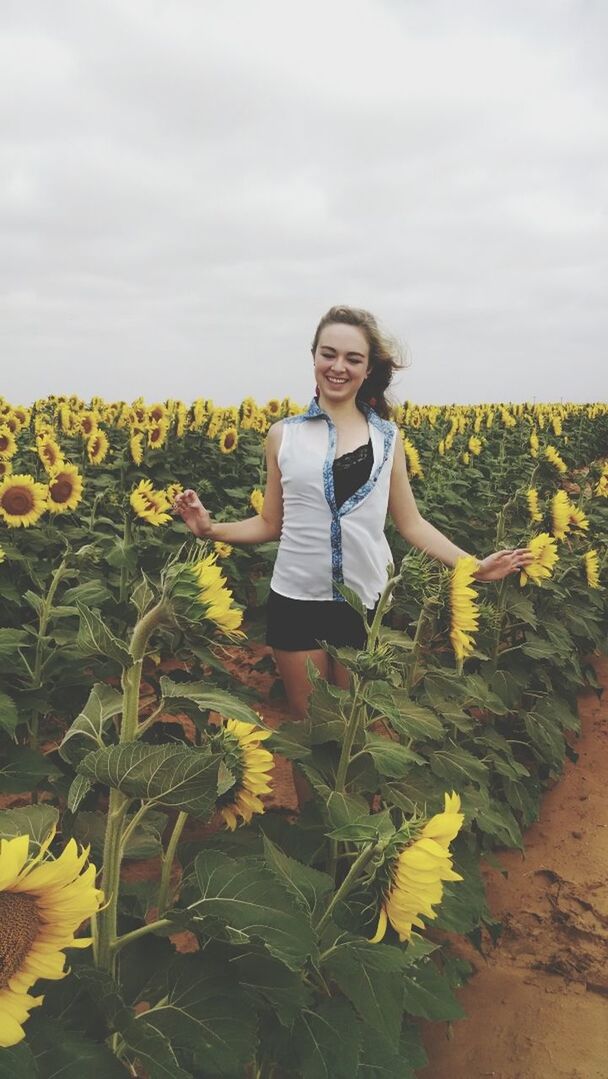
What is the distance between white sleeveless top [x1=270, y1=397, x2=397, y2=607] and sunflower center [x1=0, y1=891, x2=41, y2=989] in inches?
80.4

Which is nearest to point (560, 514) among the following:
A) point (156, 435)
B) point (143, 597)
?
point (143, 597)

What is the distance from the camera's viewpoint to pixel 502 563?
2.76 meters

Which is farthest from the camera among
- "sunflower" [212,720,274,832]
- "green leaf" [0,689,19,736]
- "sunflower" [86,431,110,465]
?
"sunflower" [86,431,110,465]

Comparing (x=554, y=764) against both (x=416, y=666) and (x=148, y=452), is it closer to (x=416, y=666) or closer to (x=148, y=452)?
(x=416, y=666)

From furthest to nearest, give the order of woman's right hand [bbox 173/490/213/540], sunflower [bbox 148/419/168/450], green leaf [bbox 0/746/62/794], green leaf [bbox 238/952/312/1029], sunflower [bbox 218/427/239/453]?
1. sunflower [bbox 218/427/239/453]
2. sunflower [bbox 148/419/168/450]
3. woman's right hand [bbox 173/490/213/540]
4. green leaf [bbox 0/746/62/794]
5. green leaf [bbox 238/952/312/1029]

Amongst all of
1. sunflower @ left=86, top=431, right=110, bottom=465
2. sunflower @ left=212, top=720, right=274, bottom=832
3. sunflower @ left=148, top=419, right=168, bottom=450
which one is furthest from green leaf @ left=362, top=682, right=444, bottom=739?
sunflower @ left=148, top=419, right=168, bottom=450

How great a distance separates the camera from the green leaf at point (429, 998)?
162 centimetres

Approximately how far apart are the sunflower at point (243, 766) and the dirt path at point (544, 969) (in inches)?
54.9

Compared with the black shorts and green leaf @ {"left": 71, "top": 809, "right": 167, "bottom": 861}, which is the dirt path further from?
green leaf @ {"left": 71, "top": 809, "right": 167, "bottom": 861}

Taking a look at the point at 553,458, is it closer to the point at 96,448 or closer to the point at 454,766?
the point at 454,766

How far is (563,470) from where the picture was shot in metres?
4.84

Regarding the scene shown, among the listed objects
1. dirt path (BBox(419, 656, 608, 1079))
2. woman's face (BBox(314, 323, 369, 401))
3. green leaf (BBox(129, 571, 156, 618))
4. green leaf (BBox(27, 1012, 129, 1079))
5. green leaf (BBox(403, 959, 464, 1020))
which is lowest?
dirt path (BBox(419, 656, 608, 1079))

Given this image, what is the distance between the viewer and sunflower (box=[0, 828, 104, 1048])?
82 cm

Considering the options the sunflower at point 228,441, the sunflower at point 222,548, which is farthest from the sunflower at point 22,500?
the sunflower at point 228,441
